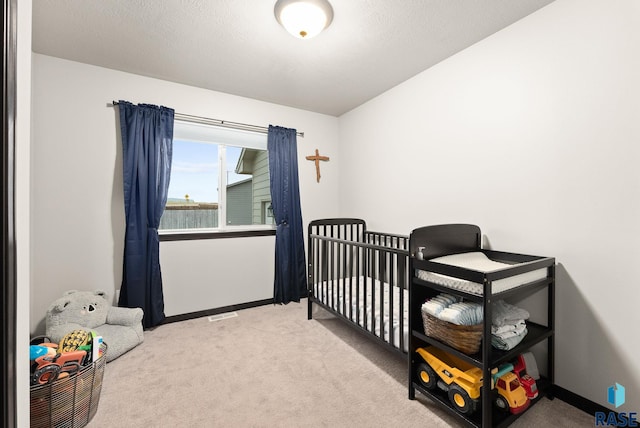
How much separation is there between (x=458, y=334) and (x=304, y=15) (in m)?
1.92

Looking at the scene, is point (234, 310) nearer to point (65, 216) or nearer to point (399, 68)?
point (65, 216)

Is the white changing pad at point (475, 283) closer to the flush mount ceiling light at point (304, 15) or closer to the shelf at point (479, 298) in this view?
the shelf at point (479, 298)

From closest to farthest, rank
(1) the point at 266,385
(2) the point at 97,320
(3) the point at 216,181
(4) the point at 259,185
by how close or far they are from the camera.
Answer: (1) the point at 266,385 < (2) the point at 97,320 < (3) the point at 216,181 < (4) the point at 259,185

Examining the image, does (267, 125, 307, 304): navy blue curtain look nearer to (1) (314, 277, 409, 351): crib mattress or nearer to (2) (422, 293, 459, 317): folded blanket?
(1) (314, 277, 409, 351): crib mattress

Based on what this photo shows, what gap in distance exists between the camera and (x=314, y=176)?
3.45m

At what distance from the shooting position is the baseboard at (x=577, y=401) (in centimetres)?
147

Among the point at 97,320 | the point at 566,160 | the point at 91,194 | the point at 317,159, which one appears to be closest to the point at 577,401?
the point at 566,160

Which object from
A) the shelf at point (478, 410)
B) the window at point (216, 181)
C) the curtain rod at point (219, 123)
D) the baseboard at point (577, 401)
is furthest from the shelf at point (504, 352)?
the curtain rod at point (219, 123)

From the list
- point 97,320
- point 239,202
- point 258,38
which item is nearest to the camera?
point 258,38

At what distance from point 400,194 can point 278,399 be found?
195 centimetres

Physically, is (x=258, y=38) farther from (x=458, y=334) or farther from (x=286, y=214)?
(x=458, y=334)

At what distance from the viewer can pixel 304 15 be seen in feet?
5.30

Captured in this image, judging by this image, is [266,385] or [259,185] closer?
[266,385]

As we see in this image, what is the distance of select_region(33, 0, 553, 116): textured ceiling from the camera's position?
5.48 feet
